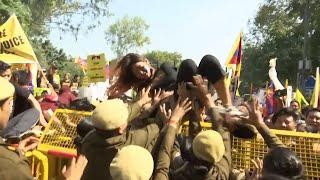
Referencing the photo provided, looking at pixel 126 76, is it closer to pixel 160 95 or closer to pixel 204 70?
pixel 160 95

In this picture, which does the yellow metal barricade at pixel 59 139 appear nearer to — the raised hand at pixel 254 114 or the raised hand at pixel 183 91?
the raised hand at pixel 183 91

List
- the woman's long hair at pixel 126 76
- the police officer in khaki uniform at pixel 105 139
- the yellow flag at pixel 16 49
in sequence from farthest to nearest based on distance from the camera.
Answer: the yellow flag at pixel 16 49 < the woman's long hair at pixel 126 76 < the police officer in khaki uniform at pixel 105 139

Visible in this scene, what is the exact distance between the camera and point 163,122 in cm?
381

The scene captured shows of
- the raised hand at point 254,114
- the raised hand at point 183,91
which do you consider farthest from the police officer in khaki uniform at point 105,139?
the raised hand at point 254,114

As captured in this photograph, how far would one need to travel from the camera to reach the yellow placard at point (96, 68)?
1091cm

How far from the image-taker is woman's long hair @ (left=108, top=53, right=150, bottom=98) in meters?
4.37

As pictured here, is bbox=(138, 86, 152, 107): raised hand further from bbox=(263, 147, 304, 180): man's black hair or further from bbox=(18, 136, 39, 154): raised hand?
bbox=(263, 147, 304, 180): man's black hair

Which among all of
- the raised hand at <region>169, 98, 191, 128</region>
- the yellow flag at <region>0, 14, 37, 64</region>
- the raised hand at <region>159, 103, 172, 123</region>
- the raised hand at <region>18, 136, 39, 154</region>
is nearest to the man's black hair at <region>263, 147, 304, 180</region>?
the raised hand at <region>169, 98, 191, 128</region>

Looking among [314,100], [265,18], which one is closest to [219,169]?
[314,100]

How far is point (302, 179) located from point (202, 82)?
3.41 ft

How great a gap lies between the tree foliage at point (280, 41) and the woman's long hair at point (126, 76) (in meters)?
34.8

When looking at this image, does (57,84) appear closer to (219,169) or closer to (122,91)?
(122,91)

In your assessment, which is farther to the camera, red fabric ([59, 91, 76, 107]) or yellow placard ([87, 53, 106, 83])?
yellow placard ([87, 53, 106, 83])

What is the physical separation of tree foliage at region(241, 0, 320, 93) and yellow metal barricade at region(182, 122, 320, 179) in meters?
34.6
